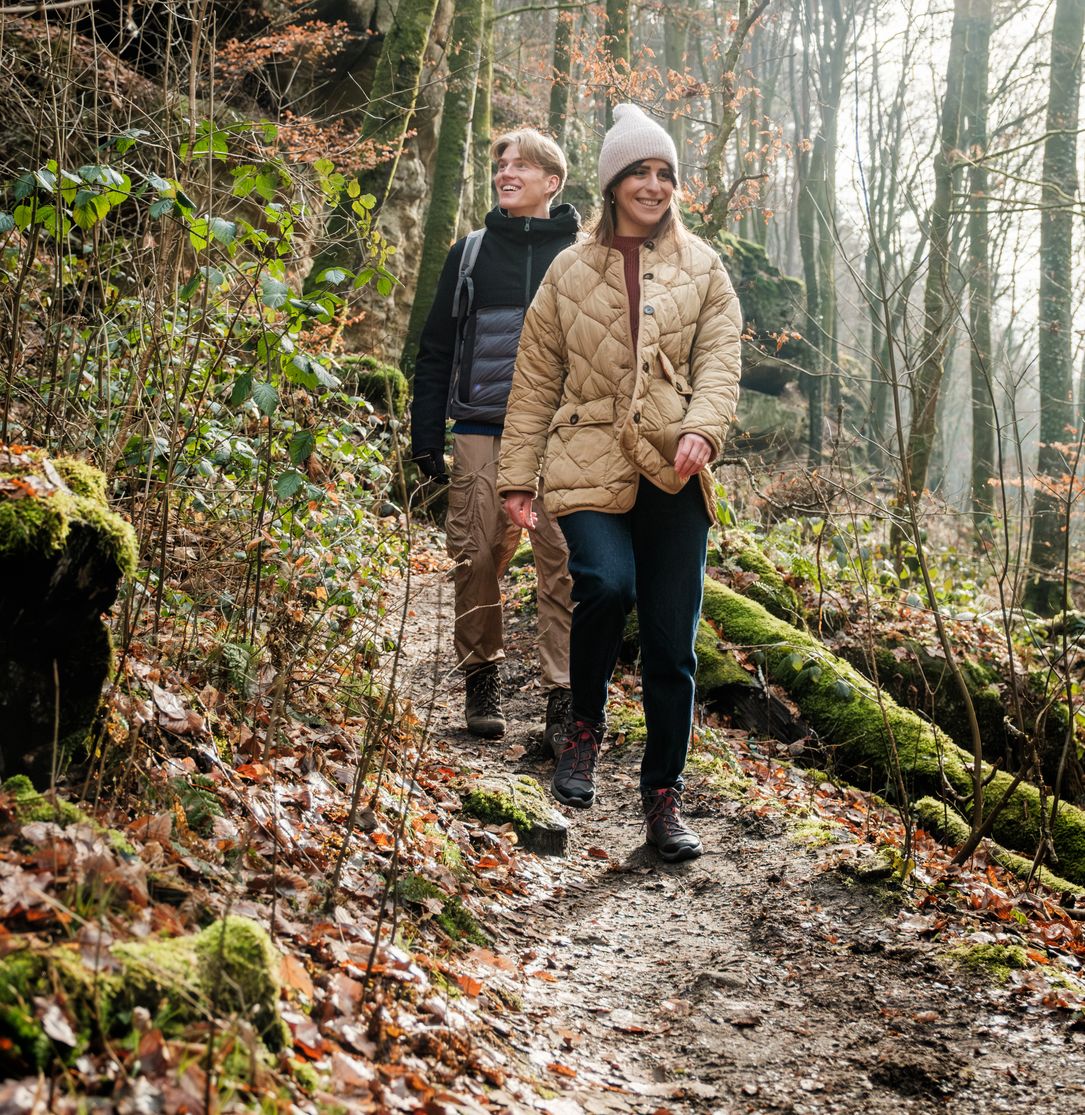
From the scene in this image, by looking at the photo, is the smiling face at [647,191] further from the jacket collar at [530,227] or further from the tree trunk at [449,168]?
the tree trunk at [449,168]

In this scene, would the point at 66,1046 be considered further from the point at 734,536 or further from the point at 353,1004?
the point at 734,536

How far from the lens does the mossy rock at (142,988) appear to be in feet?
5.01

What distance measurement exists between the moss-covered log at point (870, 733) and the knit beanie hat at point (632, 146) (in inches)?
88.4

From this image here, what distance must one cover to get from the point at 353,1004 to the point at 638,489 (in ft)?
7.36

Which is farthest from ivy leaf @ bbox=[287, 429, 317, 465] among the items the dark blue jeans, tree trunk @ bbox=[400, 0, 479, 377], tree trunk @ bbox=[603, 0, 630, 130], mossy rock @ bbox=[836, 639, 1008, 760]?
tree trunk @ bbox=[603, 0, 630, 130]

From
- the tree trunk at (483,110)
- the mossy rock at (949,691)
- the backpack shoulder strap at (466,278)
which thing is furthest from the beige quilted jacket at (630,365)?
the tree trunk at (483,110)

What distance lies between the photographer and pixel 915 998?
2920 millimetres

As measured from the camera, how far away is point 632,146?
3.91 meters

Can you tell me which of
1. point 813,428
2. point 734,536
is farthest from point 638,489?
point 813,428

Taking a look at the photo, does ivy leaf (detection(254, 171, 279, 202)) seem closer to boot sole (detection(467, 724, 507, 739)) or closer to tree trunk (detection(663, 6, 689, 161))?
boot sole (detection(467, 724, 507, 739))

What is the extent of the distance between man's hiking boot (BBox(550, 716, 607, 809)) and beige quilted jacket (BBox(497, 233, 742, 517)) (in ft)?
3.17

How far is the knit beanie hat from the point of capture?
12.8 ft

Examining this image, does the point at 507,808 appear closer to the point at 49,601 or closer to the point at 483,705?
the point at 483,705

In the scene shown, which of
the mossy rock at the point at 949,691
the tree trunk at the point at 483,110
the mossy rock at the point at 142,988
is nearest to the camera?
the mossy rock at the point at 142,988
